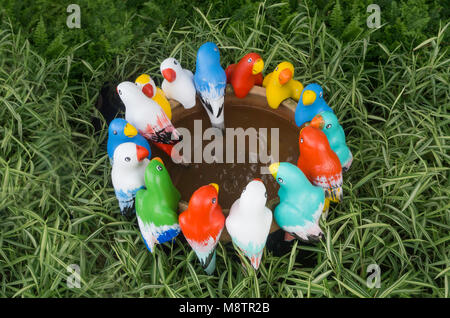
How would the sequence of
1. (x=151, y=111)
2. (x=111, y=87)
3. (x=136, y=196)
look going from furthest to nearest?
(x=111, y=87) → (x=151, y=111) → (x=136, y=196)

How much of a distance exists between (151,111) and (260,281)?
67 centimetres

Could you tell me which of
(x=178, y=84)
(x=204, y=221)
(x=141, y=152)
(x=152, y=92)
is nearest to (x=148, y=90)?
(x=152, y=92)

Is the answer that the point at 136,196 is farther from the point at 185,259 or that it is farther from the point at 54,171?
the point at 54,171

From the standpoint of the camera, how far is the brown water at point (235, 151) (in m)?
1.66

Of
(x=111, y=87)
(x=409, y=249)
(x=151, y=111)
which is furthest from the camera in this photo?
(x=111, y=87)

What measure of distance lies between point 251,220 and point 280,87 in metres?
0.57

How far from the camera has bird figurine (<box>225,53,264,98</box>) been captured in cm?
158

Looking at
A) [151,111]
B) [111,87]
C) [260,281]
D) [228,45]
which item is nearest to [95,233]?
[151,111]

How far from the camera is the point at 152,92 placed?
156cm

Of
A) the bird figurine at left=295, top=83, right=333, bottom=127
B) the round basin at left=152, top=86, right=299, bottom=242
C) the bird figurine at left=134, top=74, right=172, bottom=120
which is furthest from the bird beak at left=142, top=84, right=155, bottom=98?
the bird figurine at left=295, top=83, right=333, bottom=127

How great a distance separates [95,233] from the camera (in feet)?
4.99

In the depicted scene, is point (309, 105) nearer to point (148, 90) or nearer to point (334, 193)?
point (334, 193)

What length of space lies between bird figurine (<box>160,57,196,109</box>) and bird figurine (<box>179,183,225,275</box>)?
17.8 inches

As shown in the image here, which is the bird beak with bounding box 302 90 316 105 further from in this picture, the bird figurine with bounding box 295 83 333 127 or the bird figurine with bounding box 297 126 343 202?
the bird figurine with bounding box 297 126 343 202
